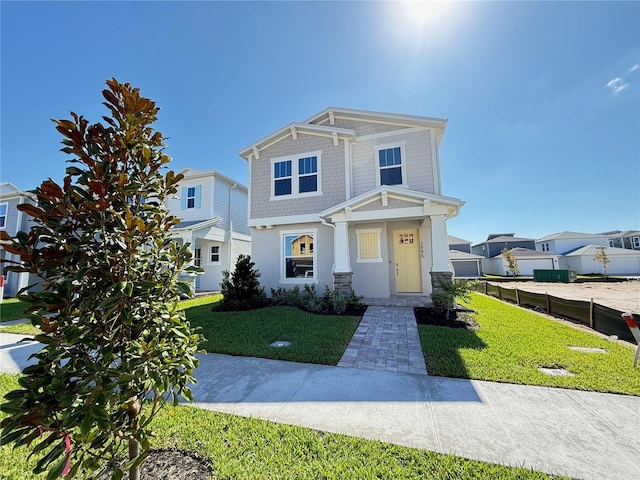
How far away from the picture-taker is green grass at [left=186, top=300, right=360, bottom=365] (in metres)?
5.16

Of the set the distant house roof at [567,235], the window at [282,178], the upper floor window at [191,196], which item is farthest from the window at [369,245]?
the distant house roof at [567,235]

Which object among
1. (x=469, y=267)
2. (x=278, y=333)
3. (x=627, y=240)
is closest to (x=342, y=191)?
(x=278, y=333)

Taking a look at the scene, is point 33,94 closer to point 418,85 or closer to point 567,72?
point 418,85

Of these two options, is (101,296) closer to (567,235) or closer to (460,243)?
(460,243)

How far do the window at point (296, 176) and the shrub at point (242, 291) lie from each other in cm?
341

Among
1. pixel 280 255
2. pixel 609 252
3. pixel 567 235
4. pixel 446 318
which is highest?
pixel 567 235

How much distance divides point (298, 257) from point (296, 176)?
3.45m

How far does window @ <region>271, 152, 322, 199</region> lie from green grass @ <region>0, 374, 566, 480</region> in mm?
8789

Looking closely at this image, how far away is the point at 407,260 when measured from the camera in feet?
35.7

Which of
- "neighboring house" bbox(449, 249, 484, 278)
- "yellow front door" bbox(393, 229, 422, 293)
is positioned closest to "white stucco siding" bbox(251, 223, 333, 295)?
"yellow front door" bbox(393, 229, 422, 293)

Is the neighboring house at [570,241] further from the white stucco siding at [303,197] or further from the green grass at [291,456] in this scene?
the green grass at [291,456]

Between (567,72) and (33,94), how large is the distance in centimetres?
1939

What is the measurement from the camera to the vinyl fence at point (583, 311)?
6.07 metres

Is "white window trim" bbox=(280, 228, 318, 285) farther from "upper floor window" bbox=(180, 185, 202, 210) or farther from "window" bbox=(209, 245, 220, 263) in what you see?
"upper floor window" bbox=(180, 185, 202, 210)
